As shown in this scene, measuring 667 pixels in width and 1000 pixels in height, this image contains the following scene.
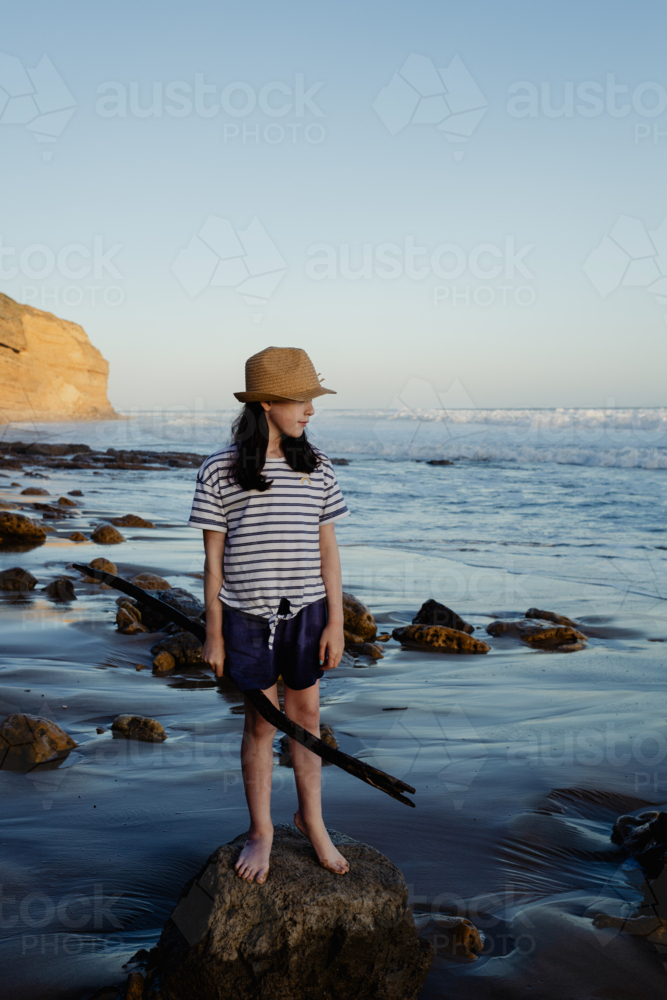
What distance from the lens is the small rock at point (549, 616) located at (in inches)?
268

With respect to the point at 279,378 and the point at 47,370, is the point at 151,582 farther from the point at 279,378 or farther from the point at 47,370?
the point at 47,370

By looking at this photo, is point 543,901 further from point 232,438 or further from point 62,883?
point 232,438

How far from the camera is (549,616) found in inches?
271

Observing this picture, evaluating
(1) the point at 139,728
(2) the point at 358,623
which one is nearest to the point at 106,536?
(2) the point at 358,623

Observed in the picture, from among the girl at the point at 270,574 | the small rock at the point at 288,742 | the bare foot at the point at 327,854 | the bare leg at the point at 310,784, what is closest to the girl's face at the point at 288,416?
the girl at the point at 270,574

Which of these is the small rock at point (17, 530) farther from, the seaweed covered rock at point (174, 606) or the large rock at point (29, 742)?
the large rock at point (29, 742)

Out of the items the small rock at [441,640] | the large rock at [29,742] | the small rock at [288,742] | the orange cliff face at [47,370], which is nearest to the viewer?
the large rock at [29,742]

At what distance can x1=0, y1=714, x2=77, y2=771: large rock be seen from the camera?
3318 mm

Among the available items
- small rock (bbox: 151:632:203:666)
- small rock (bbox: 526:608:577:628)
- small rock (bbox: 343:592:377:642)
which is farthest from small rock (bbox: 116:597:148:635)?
small rock (bbox: 526:608:577:628)

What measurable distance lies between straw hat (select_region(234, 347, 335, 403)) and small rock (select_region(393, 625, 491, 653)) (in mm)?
3834

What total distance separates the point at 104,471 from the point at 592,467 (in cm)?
1812

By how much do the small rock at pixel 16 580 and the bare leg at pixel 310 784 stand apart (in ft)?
16.6

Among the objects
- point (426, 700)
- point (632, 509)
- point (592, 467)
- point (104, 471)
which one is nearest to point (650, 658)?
point (426, 700)

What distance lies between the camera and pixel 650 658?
18.5 feet
